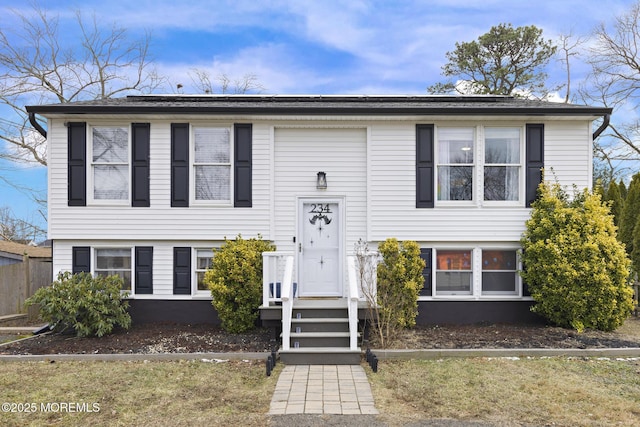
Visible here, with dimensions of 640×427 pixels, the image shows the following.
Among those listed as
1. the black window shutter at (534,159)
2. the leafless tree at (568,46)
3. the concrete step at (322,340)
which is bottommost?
the concrete step at (322,340)

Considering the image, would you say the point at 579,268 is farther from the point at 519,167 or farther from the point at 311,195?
the point at 311,195

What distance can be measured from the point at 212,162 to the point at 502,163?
19.4 ft

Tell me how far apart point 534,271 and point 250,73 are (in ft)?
53.4

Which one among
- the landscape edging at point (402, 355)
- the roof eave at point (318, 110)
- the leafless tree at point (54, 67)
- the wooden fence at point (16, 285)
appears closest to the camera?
the landscape edging at point (402, 355)

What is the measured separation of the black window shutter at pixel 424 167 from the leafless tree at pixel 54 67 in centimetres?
1443

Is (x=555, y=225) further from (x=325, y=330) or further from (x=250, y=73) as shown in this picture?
(x=250, y=73)

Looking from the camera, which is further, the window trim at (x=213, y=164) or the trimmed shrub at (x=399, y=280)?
the window trim at (x=213, y=164)

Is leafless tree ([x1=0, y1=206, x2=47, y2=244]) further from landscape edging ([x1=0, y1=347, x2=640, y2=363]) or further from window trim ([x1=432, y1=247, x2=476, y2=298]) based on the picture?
window trim ([x1=432, y1=247, x2=476, y2=298])

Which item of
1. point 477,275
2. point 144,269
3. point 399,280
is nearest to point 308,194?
point 399,280

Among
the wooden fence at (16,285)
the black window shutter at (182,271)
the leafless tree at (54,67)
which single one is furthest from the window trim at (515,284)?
the leafless tree at (54,67)

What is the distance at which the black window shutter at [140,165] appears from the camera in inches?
344

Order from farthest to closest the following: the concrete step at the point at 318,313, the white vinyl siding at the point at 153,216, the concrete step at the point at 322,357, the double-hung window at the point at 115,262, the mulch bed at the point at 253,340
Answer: the double-hung window at the point at 115,262
the white vinyl siding at the point at 153,216
the concrete step at the point at 318,313
the mulch bed at the point at 253,340
the concrete step at the point at 322,357

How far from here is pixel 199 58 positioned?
19.9 metres

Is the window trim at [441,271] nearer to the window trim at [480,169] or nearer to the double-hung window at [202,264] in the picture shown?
the window trim at [480,169]
